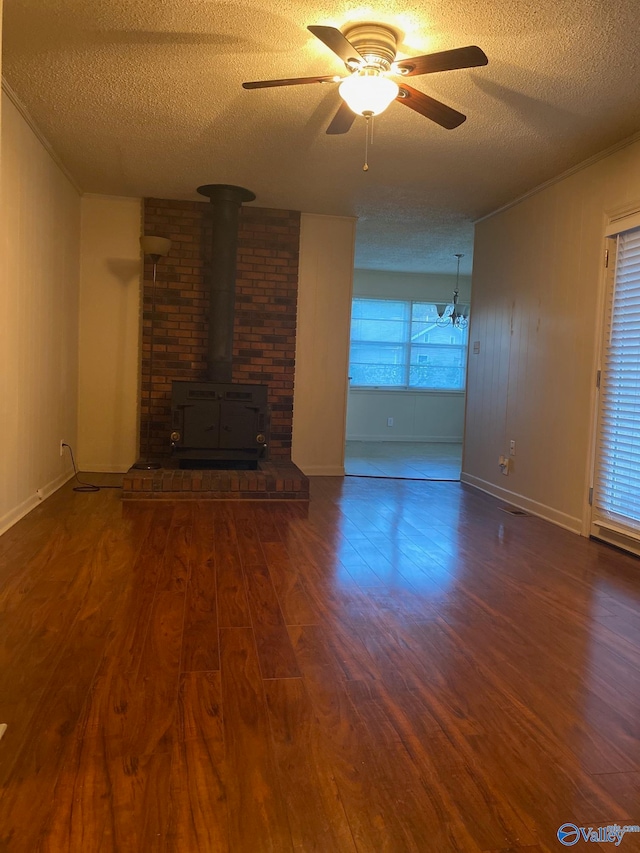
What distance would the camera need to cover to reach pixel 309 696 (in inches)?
70.8

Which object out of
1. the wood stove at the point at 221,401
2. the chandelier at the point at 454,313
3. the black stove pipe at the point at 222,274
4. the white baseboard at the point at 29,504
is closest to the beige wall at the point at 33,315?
the white baseboard at the point at 29,504

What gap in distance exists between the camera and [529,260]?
468 centimetres

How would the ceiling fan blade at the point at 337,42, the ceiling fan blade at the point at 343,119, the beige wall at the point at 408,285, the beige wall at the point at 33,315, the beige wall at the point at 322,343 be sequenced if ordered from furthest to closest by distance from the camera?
the beige wall at the point at 408,285 < the beige wall at the point at 322,343 < the beige wall at the point at 33,315 < the ceiling fan blade at the point at 343,119 < the ceiling fan blade at the point at 337,42

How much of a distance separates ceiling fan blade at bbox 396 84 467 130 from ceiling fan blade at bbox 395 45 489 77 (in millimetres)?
117

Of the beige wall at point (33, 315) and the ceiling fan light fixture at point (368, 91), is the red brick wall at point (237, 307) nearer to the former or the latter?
the beige wall at point (33, 315)

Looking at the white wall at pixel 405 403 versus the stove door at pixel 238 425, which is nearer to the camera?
the stove door at pixel 238 425

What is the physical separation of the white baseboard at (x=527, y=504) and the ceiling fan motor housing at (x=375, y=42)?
2.79 metres

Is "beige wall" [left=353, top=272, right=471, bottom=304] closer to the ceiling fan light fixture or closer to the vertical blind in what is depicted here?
the vertical blind

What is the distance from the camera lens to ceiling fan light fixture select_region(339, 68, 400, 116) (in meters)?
2.57

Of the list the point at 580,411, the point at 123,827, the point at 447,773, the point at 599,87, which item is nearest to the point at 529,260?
the point at 580,411

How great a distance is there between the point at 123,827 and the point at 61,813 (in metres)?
0.14

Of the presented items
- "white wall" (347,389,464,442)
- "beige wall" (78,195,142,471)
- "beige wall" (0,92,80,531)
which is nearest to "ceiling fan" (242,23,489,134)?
"beige wall" (0,92,80,531)

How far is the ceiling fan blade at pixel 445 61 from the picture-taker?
7.51 ft

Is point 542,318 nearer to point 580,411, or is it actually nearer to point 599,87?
point 580,411
